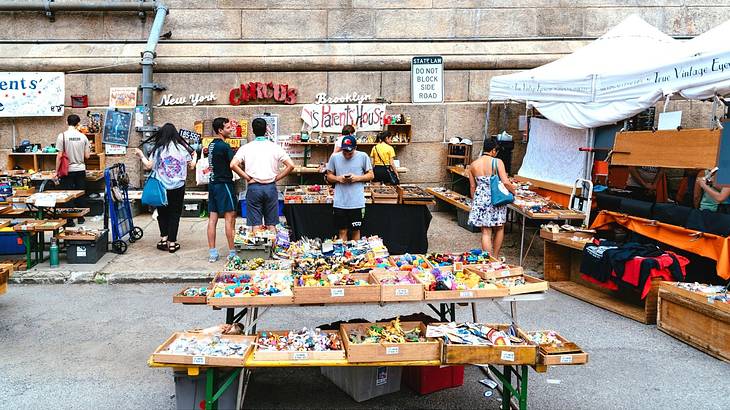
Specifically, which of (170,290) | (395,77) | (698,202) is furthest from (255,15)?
(698,202)

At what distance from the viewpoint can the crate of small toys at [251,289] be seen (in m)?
4.54

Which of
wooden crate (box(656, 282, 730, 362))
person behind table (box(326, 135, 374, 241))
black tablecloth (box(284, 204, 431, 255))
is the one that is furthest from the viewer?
black tablecloth (box(284, 204, 431, 255))

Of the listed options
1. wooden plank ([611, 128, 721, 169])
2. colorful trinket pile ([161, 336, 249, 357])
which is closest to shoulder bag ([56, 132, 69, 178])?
colorful trinket pile ([161, 336, 249, 357])

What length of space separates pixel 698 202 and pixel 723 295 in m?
2.54

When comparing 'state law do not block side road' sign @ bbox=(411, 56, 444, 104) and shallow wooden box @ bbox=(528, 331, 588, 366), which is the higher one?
'state law do not block side road' sign @ bbox=(411, 56, 444, 104)

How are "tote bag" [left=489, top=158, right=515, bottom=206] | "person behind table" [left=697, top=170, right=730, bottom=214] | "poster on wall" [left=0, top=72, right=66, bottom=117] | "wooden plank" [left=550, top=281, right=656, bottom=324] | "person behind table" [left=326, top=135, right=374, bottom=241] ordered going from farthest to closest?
"poster on wall" [left=0, top=72, right=66, bottom=117] < "tote bag" [left=489, top=158, right=515, bottom=206] < "person behind table" [left=326, top=135, right=374, bottom=241] < "person behind table" [left=697, top=170, right=730, bottom=214] < "wooden plank" [left=550, top=281, right=656, bottom=324]

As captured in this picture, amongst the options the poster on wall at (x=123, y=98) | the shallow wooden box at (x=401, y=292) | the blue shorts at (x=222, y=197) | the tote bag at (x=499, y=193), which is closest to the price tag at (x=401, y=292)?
the shallow wooden box at (x=401, y=292)

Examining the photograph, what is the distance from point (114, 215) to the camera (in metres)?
9.27

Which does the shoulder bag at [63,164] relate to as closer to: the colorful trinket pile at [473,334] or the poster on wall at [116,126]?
the poster on wall at [116,126]

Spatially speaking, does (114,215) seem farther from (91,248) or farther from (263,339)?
(263,339)

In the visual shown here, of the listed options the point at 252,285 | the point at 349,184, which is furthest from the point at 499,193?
the point at 252,285

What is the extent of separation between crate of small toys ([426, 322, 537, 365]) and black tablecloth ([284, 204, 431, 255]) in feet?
15.7

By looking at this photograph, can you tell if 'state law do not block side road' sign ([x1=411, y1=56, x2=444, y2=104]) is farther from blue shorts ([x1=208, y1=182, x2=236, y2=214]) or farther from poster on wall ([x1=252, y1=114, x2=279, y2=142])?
blue shorts ([x1=208, y1=182, x2=236, y2=214])

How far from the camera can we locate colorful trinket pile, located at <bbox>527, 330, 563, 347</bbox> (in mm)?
4629
